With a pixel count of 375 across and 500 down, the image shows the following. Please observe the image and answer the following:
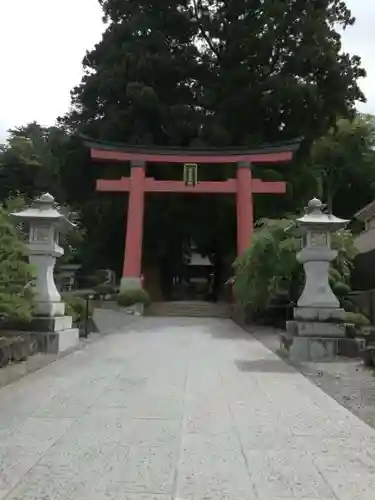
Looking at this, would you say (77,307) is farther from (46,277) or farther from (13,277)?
(13,277)

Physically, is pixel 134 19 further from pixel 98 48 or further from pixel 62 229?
pixel 62 229

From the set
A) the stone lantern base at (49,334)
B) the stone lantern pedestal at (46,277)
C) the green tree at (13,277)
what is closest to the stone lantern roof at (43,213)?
the stone lantern pedestal at (46,277)

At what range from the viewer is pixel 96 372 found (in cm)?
1034

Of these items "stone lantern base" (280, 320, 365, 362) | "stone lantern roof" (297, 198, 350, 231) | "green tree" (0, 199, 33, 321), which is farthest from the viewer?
"stone lantern roof" (297, 198, 350, 231)

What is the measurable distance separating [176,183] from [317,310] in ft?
53.4

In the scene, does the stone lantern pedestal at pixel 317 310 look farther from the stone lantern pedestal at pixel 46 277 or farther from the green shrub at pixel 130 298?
the green shrub at pixel 130 298

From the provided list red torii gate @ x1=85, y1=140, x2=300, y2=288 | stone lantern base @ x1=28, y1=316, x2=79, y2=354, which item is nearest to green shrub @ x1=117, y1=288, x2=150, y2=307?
red torii gate @ x1=85, y1=140, x2=300, y2=288

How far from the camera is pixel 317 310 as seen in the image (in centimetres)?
1288

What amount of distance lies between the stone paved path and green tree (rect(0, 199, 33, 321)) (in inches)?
53.7

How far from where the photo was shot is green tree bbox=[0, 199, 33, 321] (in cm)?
1122

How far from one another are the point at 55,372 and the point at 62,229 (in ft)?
17.5

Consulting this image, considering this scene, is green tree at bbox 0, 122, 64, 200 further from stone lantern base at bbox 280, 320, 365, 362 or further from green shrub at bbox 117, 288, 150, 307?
stone lantern base at bbox 280, 320, 365, 362

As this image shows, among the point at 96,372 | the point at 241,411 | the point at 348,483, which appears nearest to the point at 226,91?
the point at 96,372

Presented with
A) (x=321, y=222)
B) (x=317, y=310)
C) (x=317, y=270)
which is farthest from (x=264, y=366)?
(x=321, y=222)
